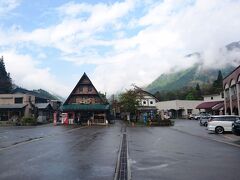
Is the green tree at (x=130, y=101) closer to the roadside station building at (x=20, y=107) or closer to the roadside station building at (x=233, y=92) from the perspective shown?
the roadside station building at (x=20, y=107)

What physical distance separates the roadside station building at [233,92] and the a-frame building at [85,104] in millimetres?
22371

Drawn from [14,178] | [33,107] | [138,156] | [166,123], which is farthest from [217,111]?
[14,178]

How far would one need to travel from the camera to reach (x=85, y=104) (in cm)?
6725

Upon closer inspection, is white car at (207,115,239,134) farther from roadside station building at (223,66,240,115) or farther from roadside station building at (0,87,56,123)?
roadside station building at (0,87,56,123)

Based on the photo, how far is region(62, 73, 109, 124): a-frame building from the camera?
66.1m

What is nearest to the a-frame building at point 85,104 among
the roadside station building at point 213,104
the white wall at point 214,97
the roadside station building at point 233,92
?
the roadside station building at point 233,92

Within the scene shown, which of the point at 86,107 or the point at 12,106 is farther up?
the point at 12,106

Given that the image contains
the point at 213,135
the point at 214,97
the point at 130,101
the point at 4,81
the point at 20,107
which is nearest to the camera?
the point at 213,135

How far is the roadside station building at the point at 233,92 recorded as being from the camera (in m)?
47.5

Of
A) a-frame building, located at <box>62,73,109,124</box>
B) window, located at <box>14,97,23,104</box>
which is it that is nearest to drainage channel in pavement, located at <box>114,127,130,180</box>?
a-frame building, located at <box>62,73,109,124</box>

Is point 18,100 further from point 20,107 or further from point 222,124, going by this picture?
point 222,124

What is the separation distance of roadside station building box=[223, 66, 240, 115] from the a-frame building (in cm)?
2237

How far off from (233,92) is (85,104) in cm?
2839

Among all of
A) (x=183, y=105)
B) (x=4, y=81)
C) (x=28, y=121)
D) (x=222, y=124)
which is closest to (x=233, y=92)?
(x=222, y=124)
